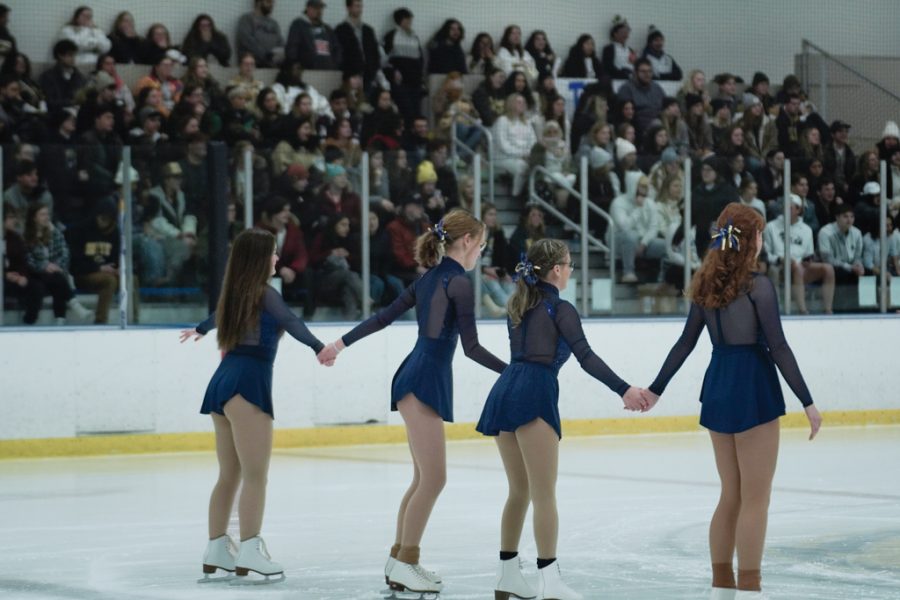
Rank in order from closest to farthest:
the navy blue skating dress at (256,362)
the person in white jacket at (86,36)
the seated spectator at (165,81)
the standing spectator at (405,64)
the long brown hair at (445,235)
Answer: the long brown hair at (445,235), the navy blue skating dress at (256,362), the seated spectator at (165,81), the person in white jacket at (86,36), the standing spectator at (405,64)

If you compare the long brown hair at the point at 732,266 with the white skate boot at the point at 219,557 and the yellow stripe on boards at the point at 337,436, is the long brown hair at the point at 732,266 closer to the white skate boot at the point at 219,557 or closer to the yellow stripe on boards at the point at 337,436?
the white skate boot at the point at 219,557

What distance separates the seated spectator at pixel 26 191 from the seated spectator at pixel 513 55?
6.83 m

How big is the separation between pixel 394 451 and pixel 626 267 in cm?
261

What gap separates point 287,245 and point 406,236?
38.0 inches

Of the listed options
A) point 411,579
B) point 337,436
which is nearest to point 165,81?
point 337,436

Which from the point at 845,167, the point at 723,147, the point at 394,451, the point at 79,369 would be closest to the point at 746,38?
the point at 723,147

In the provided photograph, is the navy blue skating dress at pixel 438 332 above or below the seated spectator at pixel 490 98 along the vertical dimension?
below

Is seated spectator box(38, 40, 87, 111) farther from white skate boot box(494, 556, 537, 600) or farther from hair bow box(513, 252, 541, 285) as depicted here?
white skate boot box(494, 556, 537, 600)

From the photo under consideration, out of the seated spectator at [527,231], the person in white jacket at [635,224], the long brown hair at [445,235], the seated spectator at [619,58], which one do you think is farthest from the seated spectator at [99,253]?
the seated spectator at [619,58]

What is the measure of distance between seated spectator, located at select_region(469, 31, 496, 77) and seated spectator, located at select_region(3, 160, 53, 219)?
673 cm

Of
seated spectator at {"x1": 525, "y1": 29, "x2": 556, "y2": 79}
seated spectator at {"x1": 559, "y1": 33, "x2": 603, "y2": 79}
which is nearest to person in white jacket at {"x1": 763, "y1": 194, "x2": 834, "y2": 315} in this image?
seated spectator at {"x1": 525, "y1": 29, "x2": 556, "y2": 79}

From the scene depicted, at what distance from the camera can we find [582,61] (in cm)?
1720

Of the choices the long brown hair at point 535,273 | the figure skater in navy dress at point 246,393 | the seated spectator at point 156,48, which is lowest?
the figure skater in navy dress at point 246,393

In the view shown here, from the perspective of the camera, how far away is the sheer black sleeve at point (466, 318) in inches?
218
